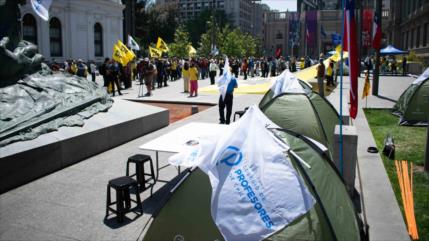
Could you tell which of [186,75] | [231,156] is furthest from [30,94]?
[186,75]

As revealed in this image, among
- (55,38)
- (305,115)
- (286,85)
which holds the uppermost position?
(55,38)

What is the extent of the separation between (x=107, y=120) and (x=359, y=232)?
7131mm

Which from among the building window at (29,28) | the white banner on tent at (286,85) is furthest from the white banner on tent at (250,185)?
the building window at (29,28)

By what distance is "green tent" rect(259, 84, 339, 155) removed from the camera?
297 inches

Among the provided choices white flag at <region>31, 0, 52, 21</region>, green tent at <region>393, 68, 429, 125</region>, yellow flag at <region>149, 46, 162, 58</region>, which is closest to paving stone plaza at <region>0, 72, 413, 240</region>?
white flag at <region>31, 0, 52, 21</region>

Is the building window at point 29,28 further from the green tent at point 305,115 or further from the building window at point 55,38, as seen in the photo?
the green tent at point 305,115

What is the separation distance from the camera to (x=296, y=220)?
3.62 m

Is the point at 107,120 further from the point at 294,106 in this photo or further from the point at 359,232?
the point at 359,232

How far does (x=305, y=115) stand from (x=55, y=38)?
3981 cm

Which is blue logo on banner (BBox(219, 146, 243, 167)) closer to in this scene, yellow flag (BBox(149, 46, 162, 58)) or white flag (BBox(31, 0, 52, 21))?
white flag (BBox(31, 0, 52, 21))

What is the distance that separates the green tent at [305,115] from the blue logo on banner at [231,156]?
4.30m

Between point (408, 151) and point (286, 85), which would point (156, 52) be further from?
point (408, 151)

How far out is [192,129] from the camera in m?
7.85

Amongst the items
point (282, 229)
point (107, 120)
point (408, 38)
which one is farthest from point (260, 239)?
point (408, 38)
